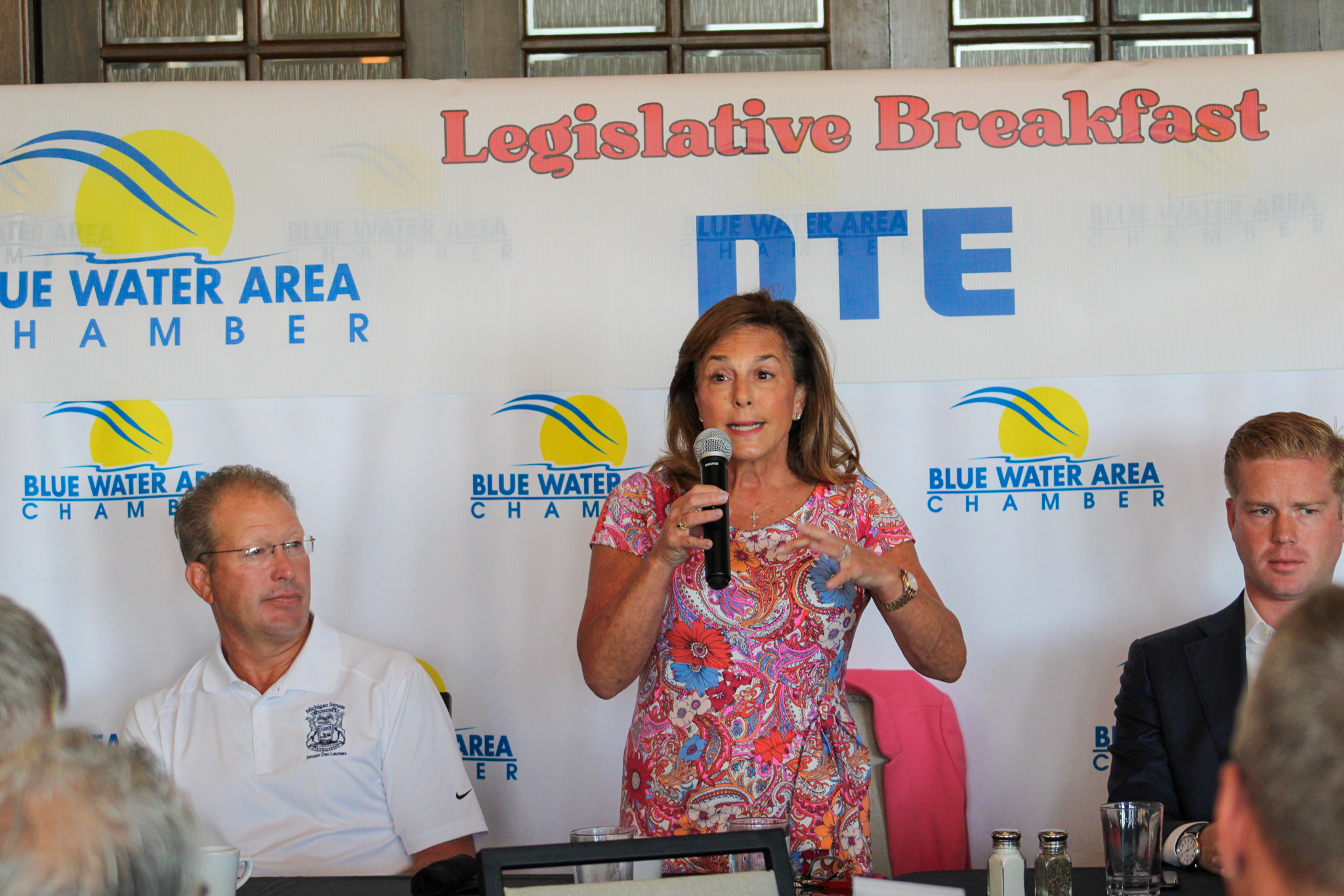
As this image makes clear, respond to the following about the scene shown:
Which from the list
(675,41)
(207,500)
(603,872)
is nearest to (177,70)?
(675,41)

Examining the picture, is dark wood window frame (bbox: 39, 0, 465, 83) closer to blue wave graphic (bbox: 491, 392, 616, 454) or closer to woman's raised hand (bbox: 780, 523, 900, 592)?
blue wave graphic (bbox: 491, 392, 616, 454)

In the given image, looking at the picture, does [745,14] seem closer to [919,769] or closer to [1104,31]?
[1104,31]

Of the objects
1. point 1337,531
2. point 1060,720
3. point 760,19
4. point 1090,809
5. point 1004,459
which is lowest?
point 1090,809

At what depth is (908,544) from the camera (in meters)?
2.17

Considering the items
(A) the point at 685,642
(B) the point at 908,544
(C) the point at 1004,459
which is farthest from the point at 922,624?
(C) the point at 1004,459

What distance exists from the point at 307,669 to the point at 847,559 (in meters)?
1.24

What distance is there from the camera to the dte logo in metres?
2.96

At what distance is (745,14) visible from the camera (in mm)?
3465

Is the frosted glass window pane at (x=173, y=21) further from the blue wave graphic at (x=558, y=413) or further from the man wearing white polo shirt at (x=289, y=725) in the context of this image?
the man wearing white polo shirt at (x=289, y=725)

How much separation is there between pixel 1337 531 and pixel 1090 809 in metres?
0.94

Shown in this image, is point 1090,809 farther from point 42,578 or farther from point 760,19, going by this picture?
point 42,578

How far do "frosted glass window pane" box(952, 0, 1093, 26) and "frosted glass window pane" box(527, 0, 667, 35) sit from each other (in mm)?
874

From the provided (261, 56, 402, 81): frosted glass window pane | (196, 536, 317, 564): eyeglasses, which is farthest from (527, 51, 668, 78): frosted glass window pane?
(196, 536, 317, 564): eyeglasses

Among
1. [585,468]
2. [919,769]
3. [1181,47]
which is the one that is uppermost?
[1181,47]
